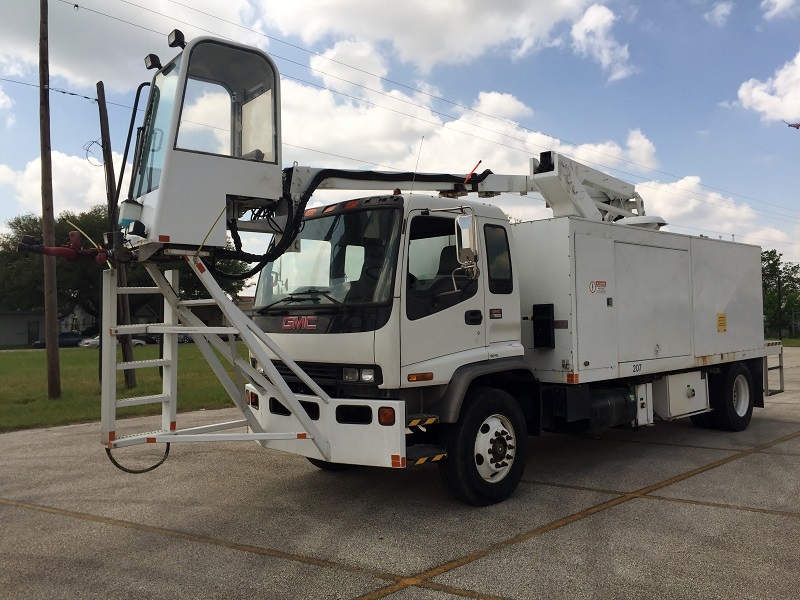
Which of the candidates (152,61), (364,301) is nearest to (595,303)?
(364,301)

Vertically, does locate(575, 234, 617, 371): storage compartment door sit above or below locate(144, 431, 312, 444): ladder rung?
above

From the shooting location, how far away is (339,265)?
584 centimetres

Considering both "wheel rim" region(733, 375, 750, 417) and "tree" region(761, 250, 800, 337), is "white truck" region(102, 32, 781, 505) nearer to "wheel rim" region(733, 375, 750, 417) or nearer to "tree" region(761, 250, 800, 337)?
"wheel rim" region(733, 375, 750, 417)

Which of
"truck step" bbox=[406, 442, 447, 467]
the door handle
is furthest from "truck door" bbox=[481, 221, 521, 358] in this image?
"truck step" bbox=[406, 442, 447, 467]

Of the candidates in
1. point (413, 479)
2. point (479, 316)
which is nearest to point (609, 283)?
point (479, 316)

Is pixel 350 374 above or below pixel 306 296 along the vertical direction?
below

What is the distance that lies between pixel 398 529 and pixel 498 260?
8.42 feet

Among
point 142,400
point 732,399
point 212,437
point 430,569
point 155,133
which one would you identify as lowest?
point 430,569

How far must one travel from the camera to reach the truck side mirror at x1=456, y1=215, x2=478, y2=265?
17.4ft

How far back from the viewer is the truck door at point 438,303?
5.50 m

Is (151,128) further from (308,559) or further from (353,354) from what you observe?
(308,559)

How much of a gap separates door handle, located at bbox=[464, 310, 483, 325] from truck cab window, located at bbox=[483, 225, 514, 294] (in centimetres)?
30

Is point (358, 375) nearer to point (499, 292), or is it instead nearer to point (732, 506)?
point (499, 292)

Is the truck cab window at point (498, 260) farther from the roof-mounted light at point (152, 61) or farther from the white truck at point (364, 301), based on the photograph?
the roof-mounted light at point (152, 61)
